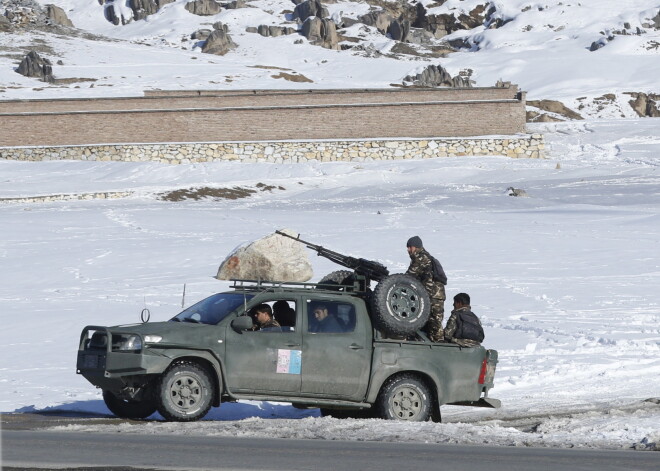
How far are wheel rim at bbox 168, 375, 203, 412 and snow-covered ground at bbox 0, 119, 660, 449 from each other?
0.99 feet

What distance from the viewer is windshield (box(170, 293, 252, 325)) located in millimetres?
11594

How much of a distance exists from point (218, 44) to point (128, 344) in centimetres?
8610

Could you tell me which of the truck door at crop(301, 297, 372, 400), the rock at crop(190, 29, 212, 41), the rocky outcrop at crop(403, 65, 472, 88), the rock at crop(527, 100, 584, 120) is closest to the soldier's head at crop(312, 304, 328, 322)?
the truck door at crop(301, 297, 372, 400)

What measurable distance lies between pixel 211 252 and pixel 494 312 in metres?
9.44

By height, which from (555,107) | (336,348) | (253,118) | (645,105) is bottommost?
(336,348)

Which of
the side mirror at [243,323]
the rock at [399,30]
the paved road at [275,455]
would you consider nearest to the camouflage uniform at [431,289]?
the side mirror at [243,323]

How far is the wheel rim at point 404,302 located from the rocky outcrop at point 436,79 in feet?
229

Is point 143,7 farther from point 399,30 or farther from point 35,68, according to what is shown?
point 35,68

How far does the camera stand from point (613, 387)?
1452 cm

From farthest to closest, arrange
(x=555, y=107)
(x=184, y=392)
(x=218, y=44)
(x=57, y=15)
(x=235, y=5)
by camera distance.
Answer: (x=235, y=5), (x=57, y=15), (x=218, y=44), (x=555, y=107), (x=184, y=392)

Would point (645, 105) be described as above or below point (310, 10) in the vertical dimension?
below

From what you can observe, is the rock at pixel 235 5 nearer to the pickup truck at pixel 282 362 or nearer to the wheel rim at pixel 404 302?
the pickup truck at pixel 282 362

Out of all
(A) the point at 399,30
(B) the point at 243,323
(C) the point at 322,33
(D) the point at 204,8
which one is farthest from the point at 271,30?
(B) the point at 243,323

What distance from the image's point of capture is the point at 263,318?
11734mm
